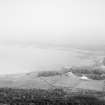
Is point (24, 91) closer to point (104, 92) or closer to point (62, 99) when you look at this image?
point (62, 99)

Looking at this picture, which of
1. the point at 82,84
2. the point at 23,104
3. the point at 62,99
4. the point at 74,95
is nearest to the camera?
the point at 23,104

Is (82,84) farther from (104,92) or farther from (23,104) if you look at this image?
(23,104)

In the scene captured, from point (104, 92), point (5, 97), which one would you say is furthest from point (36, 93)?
point (104, 92)

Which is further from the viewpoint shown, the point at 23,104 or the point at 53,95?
the point at 53,95

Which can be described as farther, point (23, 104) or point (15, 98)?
point (15, 98)

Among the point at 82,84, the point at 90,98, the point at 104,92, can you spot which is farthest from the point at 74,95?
the point at 82,84

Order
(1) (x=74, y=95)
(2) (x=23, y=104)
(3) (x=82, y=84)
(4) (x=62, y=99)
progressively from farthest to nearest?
(3) (x=82, y=84) → (1) (x=74, y=95) → (4) (x=62, y=99) → (2) (x=23, y=104)
